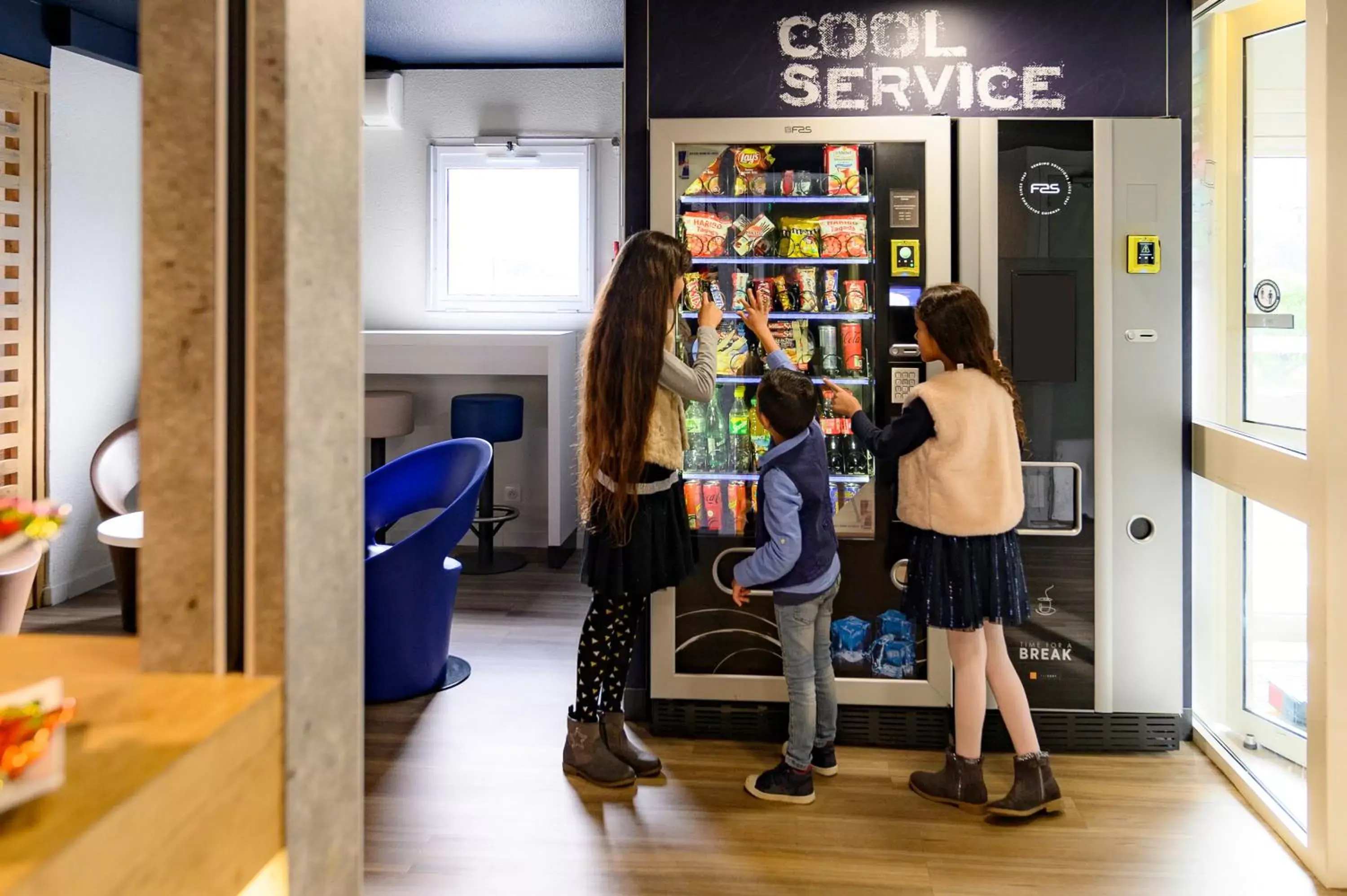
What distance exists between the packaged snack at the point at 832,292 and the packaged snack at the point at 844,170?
253 mm

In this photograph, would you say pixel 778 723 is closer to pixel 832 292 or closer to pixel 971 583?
pixel 971 583

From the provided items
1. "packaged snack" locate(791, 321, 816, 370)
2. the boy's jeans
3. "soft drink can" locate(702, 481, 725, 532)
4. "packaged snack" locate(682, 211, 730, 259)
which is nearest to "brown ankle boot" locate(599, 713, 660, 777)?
the boy's jeans

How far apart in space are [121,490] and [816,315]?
10.5 feet

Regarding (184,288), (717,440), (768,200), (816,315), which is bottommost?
(717,440)

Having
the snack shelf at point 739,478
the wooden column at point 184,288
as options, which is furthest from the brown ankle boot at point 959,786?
the wooden column at point 184,288

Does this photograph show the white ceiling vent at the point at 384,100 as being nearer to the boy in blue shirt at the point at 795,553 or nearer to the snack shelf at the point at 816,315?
the snack shelf at the point at 816,315

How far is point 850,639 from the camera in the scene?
11.7 ft

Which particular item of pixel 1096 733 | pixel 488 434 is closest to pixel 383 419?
pixel 488 434

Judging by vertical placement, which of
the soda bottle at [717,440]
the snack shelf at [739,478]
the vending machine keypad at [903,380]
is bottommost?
the snack shelf at [739,478]

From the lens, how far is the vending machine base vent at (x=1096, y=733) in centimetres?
346

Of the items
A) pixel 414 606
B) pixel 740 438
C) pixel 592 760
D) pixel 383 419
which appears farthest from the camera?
pixel 383 419

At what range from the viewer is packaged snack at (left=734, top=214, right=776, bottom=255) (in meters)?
3.51

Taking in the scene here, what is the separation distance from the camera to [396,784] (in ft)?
10.3

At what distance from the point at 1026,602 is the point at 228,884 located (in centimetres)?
239
